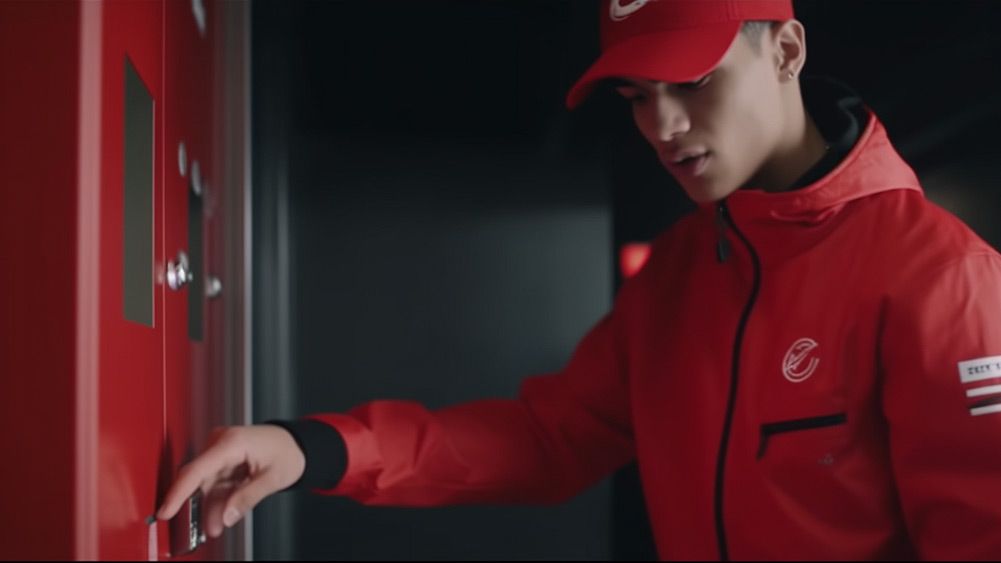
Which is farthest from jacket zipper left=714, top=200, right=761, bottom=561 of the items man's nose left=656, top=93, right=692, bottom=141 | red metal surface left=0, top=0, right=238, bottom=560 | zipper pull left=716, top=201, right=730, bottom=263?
red metal surface left=0, top=0, right=238, bottom=560

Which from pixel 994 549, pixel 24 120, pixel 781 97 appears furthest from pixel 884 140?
pixel 24 120

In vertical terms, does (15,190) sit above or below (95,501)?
above

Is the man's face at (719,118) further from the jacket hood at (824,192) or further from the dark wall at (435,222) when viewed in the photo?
the dark wall at (435,222)

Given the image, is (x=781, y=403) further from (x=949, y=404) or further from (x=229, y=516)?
(x=229, y=516)

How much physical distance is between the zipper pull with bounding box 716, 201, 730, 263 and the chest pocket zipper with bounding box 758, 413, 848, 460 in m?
0.21

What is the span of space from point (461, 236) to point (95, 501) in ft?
3.65

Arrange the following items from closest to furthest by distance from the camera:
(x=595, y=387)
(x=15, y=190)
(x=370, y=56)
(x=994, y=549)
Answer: (x=15, y=190) → (x=994, y=549) → (x=595, y=387) → (x=370, y=56)

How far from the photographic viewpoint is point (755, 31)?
0.95 meters

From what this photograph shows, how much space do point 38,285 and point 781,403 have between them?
724 mm

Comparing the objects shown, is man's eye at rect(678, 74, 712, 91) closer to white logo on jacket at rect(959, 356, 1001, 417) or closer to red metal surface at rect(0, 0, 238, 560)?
white logo on jacket at rect(959, 356, 1001, 417)

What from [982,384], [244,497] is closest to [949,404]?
[982,384]

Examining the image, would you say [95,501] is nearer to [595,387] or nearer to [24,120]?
[24,120]

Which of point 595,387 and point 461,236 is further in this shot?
point 461,236

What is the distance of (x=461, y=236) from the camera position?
168 centimetres
